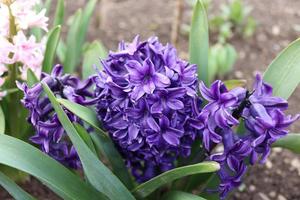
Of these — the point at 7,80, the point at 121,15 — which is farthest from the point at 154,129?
the point at 121,15

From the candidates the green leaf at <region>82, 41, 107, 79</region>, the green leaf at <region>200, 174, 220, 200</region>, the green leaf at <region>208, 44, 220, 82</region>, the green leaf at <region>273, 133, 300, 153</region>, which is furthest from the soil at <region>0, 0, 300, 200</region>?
the green leaf at <region>82, 41, 107, 79</region>

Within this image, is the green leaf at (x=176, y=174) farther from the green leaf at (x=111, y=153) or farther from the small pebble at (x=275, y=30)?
the small pebble at (x=275, y=30)

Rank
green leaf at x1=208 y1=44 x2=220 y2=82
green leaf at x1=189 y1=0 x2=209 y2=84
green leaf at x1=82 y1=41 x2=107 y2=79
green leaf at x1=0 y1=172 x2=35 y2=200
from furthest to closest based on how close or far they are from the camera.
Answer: green leaf at x1=208 y1=44 x2=220 y2=82 → green leaf at x1=82 y1=41 x2=107 y2=79 → green leaf at x1=189 y1=0 x2=209 y2=84 → green leaf at x1=0 y1=172 x2=35 y2=200

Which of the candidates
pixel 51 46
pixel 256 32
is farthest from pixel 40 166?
pixel 256 32

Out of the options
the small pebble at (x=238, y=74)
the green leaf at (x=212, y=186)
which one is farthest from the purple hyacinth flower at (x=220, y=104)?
the small pebble at (x=238, y=74)

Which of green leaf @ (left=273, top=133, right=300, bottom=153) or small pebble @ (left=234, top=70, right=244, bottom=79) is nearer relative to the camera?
A: green leaf @ (left=273, top=133, right=300, bottom=153)

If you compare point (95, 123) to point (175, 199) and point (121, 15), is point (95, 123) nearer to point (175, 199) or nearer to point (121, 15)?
point (175, 199)

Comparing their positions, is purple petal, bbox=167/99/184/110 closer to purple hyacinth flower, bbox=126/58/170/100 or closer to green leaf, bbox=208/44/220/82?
purple hyacinth flower, bbox=126/58/170/100
